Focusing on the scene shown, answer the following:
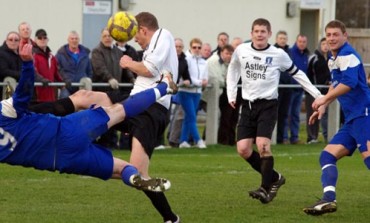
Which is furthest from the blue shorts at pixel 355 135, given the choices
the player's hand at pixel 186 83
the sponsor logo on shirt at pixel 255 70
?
the player's hand at pixel 186 83

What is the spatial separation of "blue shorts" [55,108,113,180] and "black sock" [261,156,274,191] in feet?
10.2

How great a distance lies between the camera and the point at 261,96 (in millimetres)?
12430

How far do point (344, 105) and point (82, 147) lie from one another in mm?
3168

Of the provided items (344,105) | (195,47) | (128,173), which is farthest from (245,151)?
(195,47)

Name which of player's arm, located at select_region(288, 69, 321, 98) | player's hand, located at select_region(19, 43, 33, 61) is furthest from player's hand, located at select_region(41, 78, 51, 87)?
player's hand, located at select_region(19, 43, 33, 61)

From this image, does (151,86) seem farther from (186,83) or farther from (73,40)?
(186,83)

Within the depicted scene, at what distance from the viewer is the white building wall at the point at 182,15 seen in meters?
23.6

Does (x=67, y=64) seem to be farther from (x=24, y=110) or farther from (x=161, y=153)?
(x=24, y=110)

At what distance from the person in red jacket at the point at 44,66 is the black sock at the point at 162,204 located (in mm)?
7619

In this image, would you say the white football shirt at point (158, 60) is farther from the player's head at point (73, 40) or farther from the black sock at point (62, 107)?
the player's head at point (73, 40)

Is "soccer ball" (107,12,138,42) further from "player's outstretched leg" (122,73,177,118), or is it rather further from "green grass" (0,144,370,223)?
"green grass" (0,144,370,223)

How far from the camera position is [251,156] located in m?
12.5

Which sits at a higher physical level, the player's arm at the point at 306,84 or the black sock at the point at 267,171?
the player's arm at the point at 306,84

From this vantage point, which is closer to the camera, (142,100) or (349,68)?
(142,100)
